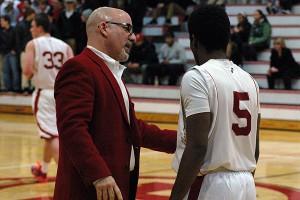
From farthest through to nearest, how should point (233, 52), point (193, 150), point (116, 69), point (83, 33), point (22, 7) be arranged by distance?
point (22, 7) → point (83, 33) → point (233, 52) → point (116, 69) → point (193, 150)

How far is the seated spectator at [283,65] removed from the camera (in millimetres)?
17250

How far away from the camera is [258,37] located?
18.6 meters

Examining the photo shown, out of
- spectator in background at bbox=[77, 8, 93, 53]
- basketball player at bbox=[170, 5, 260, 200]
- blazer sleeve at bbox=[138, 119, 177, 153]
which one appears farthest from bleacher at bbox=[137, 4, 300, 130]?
basketball player at bbox=[170, 5, 260, 200]

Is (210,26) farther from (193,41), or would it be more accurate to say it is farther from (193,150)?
(193,150)

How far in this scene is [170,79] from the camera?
19000mm

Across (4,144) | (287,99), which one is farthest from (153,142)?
(287,99)

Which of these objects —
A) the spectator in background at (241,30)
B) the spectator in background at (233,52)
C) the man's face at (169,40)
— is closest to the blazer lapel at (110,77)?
the spectator in background at (233,52)

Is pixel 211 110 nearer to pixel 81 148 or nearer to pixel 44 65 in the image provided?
pixel 81 148

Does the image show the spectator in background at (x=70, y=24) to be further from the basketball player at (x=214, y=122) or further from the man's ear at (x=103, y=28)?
the basketball player at (x=214, y=122)

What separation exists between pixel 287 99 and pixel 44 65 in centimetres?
861

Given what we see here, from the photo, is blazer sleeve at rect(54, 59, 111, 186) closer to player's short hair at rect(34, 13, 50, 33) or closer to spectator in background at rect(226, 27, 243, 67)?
player's short hair at rect(34, 13, 50, 33)

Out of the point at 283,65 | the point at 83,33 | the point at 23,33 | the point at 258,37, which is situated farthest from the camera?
the point at 23,33

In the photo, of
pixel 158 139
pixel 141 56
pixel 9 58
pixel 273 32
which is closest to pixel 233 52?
pixel 273 32

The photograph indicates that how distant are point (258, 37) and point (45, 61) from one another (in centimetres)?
1015
